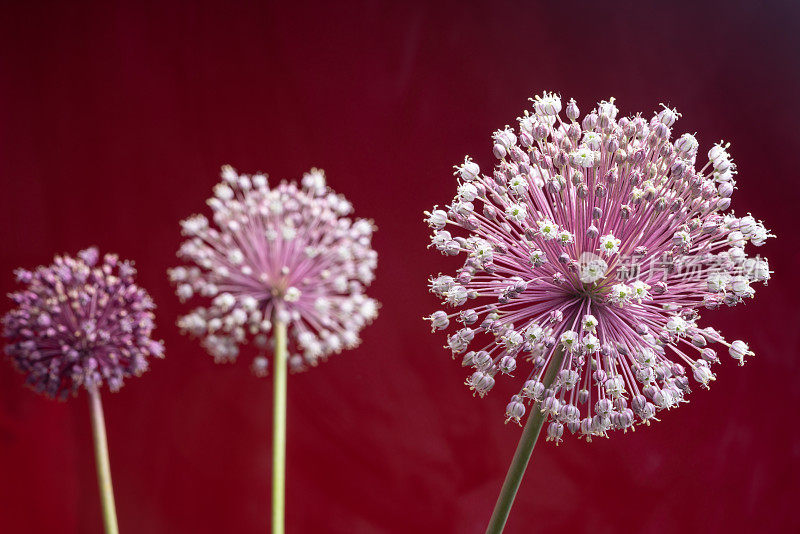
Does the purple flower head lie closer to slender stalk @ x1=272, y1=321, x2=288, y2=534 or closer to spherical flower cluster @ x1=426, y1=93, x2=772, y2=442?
slender stalk @ x1=272, y1=321, x2=288, y2=534

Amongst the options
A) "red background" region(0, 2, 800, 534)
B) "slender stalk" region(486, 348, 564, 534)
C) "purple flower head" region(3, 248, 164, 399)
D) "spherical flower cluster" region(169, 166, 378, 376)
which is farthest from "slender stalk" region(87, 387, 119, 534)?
"slender stalk" region(486, 348, 564, 534)

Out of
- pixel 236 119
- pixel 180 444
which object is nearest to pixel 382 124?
pixel 236 119

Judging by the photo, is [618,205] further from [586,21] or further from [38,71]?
[38,71]

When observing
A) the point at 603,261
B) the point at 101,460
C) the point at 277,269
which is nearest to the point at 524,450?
the point at 603,261

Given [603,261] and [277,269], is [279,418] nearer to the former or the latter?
[277,269]

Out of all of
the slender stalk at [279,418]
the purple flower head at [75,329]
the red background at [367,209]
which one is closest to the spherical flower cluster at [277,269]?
the slender stalk at [279,418]
